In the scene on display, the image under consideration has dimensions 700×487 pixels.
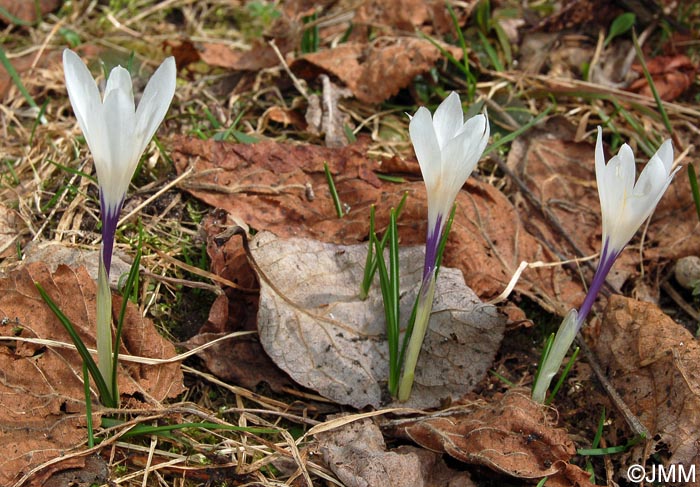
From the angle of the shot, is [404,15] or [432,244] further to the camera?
[404,15]

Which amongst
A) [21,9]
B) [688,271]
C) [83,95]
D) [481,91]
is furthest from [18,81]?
[688,271]

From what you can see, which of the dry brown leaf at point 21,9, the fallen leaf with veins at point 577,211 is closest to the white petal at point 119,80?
the fallen leaf with veins at point 577,211

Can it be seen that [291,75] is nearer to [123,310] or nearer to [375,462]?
[123,310]

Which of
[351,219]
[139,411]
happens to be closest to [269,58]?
[351,219]

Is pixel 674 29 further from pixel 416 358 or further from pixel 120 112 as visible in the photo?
pixel 120 112

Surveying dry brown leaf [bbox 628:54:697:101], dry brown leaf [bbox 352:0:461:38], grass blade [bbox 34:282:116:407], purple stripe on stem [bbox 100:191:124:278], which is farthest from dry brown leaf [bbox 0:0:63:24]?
dry brown leaf [bbox 628:54:697:101]
